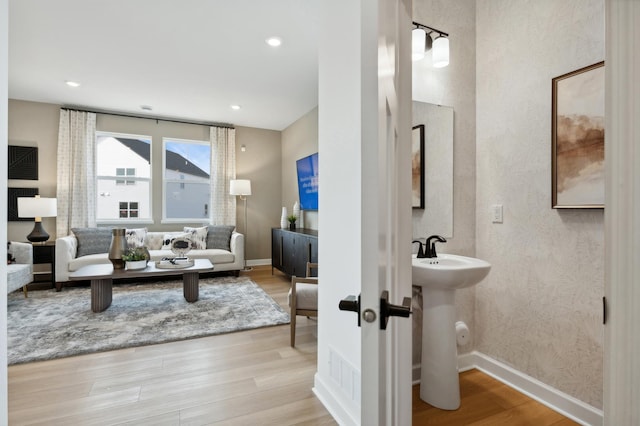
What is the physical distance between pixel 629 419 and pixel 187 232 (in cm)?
529

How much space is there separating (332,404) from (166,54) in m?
3.58

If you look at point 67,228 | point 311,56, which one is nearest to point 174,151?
point 67,228

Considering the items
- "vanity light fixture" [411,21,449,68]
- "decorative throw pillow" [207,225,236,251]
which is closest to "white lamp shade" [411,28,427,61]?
"vanity light fixture" [411,21,449,68]

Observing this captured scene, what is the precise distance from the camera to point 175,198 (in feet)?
18.3

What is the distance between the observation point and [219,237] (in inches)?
206

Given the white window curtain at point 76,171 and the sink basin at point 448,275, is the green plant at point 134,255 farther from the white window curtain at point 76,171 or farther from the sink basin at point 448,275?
the sink basin at point 448,275

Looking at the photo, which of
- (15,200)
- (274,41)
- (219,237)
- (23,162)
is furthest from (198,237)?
(274,41)

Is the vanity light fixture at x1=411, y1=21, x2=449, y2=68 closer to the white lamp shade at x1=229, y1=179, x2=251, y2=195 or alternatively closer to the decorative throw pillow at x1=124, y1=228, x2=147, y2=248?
the white lamp shade at x1=229, y1=179, x2=251, y2=195

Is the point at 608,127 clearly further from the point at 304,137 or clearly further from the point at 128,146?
the point at 128,146

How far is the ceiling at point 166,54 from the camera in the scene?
254cm

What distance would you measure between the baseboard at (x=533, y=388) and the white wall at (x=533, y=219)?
0.12ft

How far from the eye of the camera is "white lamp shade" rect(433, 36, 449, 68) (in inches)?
Answer: 74.4

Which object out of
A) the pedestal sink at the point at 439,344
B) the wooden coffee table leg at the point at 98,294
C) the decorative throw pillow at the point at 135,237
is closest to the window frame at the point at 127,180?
the decorative throw pillow at the point at 135,237

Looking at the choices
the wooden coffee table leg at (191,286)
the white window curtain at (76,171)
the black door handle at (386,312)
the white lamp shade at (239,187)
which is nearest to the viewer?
the black door handle at (386,312)
